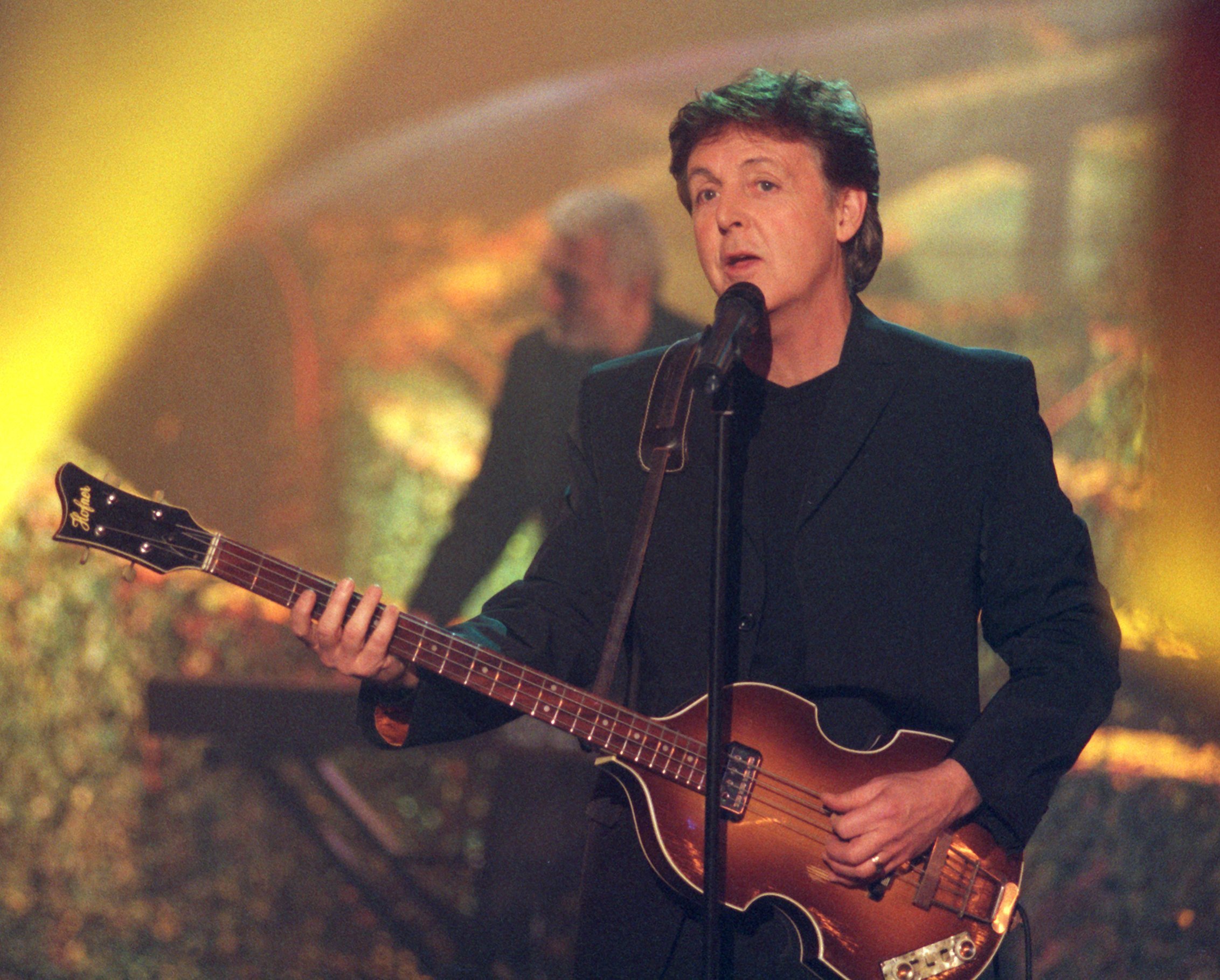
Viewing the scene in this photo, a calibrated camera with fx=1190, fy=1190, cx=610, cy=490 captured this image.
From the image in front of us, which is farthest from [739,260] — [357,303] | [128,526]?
[357,303]

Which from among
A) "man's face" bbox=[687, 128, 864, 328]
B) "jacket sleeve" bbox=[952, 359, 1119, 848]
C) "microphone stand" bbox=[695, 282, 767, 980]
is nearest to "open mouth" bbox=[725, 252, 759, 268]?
"man's face" bbox=[687, 128, 864, 328]

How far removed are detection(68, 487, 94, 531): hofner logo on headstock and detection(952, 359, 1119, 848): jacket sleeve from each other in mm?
1423

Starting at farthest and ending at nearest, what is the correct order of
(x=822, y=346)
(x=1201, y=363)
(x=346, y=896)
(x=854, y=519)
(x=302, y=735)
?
(x=346, y=896) → (x=302, y=735) → (x=1201, y=363) → (x=822, y=346) → (x=854, y=519)

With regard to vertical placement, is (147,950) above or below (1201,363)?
below

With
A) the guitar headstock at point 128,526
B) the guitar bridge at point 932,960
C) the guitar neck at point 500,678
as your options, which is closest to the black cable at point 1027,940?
the guitar bridge at point 932,960

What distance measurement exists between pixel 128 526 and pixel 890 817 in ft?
4.20

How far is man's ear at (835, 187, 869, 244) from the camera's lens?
87.1 inches

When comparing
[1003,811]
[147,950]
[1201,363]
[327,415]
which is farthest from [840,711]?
[147,950]

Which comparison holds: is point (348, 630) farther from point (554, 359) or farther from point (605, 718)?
point (554, 359)

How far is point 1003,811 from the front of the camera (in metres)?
1.94

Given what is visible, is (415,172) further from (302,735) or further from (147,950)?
(147,950)

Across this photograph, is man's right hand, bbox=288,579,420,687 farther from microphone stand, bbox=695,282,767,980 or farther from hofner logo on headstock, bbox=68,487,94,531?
microphone stand, bbox=695,282,767,980

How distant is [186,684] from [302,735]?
0.44 meters

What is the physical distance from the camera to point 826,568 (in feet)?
6.63
